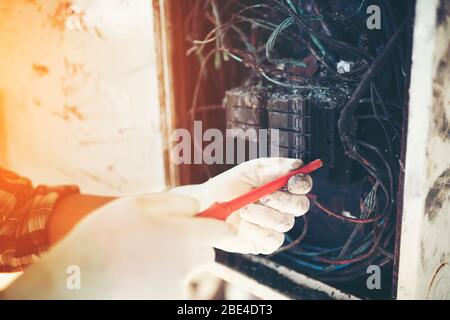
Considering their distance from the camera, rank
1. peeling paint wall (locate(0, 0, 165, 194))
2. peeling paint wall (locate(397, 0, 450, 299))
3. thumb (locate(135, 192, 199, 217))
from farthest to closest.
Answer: peeling paint wall (locate(0, 0, 165, 194)) → thumb (locate(135, 192, 199, 217)) → peeling paint wall (locate(397, 0, 450, 299))

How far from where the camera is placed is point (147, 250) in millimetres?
670

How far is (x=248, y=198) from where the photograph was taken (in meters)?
0.72

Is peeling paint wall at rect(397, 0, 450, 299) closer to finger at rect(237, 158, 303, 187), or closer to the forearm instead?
finger at rect(237, 158, 303, 187)

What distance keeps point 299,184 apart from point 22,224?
579mm

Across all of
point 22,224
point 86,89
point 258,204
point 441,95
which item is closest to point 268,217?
point 258,204

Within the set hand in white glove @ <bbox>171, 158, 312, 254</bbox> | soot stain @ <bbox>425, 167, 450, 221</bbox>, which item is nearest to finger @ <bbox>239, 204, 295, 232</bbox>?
hand in white glove @ <bbox>171, 158, 312, 254</bbox>

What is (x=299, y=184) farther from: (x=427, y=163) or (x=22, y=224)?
(x=22, y=224)

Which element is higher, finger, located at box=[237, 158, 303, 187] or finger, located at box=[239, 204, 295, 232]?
finger, located at box=[237, 158, 303, 187]

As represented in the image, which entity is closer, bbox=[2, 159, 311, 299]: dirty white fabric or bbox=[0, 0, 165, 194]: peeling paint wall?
bbox=[2, 159, 311, 299]: dirty white fabric

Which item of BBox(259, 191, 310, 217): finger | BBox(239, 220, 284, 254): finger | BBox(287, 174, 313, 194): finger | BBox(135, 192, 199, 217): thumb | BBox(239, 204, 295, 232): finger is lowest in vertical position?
BBox(239, 220, 284, 254): finger

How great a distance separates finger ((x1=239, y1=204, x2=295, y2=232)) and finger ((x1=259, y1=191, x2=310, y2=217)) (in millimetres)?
11

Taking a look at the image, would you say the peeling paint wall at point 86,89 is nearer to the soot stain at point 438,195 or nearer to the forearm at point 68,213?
the forearm at point 68,213

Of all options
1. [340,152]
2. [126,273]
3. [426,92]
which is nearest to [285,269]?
[340,152]

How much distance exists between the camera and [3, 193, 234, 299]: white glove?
0.67m
